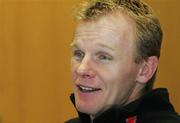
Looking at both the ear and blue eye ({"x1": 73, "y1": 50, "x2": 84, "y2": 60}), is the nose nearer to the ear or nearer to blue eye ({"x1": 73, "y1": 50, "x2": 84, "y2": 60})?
blue eye ({"x1": 73, "y1": 50, "x2": 84, "y2": 60})

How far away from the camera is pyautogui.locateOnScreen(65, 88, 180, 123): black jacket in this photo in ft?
4.05

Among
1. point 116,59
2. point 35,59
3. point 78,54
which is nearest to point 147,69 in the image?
point 116,59

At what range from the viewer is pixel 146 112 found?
1264 mm

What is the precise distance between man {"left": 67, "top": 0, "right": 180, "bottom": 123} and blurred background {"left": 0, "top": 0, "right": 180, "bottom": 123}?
1.12m

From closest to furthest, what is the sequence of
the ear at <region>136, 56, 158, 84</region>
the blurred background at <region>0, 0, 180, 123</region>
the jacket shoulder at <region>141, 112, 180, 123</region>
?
1. the jacket shoulder at <region>141, 112, 180, 123</region>
2. the ear at <region>136, 56, 158, 84</region>
3. the blurred background at <region>0, 0, 180, 123</region>

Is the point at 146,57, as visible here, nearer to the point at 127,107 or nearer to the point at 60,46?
the point at 127,107

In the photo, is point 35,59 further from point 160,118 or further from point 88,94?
point 160,118

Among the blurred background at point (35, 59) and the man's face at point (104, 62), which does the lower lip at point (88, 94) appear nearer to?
the man's face at point (104, 62)

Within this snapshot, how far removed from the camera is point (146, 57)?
131 cm

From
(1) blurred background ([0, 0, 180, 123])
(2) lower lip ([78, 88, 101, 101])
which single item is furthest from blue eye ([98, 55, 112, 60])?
(1) blurred background ([0, 0, 180, 123])

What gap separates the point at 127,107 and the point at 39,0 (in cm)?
133

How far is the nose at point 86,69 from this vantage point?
1.26 m

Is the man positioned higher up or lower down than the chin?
higher up

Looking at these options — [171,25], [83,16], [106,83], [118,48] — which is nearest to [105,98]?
[106,83]
